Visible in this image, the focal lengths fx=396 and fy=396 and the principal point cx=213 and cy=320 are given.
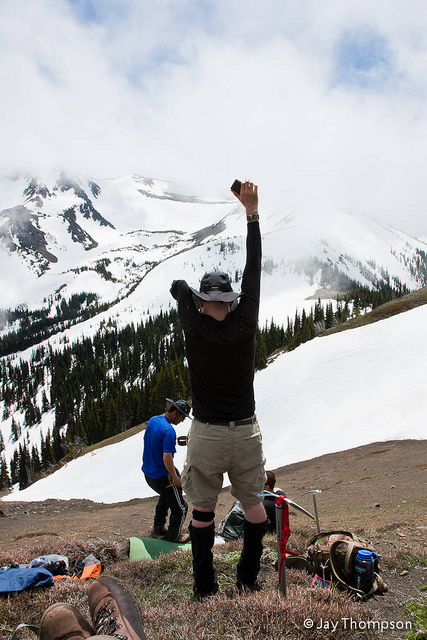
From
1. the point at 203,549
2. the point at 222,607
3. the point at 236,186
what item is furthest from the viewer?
the point at 236,186

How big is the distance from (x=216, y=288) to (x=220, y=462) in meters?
1.71

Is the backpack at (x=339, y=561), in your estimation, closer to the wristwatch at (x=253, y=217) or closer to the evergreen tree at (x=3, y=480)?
the wristwatch at (x=253, y=217)

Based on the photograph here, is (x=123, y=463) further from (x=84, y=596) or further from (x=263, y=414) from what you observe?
(x=84, y=596)

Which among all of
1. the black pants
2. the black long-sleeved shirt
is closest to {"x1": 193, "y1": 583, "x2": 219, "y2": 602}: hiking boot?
the black long-sleeved shirt

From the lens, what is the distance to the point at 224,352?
3867 mm

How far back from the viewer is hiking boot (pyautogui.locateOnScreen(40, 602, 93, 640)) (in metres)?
2.83

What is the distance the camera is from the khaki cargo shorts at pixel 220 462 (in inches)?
150

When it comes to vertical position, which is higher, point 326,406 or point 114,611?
point 114,611

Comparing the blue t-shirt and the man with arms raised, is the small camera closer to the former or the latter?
the man with arms raised

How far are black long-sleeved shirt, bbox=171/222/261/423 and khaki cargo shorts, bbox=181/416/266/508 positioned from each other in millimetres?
136

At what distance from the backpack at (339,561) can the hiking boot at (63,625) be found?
2.62 m

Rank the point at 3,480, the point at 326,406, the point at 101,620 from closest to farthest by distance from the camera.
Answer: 1. the point at 101,620
2. the point at 326,406
3. the point at 3,480

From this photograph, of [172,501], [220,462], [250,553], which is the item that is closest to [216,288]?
[220,462]

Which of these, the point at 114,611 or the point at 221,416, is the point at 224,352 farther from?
the point at 114,611
